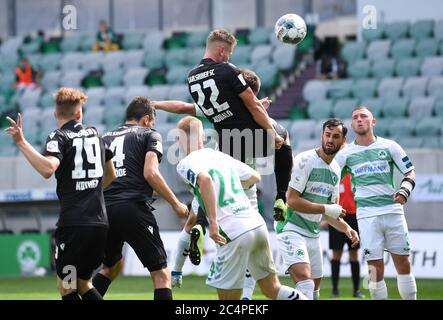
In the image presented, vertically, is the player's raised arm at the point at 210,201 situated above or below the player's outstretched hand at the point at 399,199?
above

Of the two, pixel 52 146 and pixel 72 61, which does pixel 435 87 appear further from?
pixel 52 146

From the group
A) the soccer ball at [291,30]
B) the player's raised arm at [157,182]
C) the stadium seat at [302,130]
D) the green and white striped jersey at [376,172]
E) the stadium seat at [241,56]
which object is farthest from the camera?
the stadium seat at [241,56]

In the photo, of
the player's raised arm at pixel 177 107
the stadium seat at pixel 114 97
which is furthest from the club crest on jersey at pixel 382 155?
the stadium seat at pixel 114 97

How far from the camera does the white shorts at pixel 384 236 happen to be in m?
12.0

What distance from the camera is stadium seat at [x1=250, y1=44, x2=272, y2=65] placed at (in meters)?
26.9

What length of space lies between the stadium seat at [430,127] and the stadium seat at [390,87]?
1748 mm

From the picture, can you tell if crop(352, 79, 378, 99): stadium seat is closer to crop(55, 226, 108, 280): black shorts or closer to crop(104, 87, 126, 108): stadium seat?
crop(104, 87, 126, 108): stadium seat

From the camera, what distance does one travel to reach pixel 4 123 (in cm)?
2730

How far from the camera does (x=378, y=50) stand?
25.6m

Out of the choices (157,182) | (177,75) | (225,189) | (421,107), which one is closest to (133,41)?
(177,75)

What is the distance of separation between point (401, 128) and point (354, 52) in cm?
394

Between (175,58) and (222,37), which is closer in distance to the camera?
(222,37)

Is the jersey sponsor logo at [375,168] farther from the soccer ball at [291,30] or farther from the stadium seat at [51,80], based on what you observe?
the stadium seat at [51,80]
